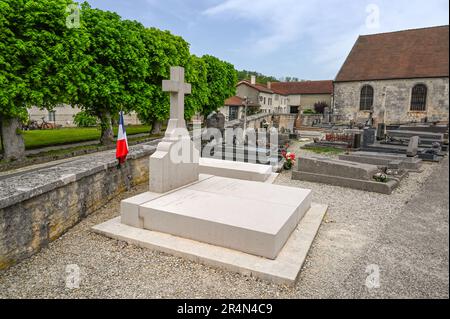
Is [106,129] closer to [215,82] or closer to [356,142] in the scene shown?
[356,142]

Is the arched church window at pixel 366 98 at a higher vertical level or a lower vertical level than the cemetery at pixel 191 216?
higher

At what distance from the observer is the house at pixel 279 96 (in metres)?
46.7

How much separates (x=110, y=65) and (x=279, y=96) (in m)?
42.1

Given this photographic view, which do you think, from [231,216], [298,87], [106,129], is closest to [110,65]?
[106,129]

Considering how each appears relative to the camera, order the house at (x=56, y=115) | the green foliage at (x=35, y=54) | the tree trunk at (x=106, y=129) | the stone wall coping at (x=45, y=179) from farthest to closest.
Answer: the house at (x=56, y=115), the tree trunk at (x=106, y=129), the green foliage at (x=35, y=54), the stone wall coping at (x=45, y=179)

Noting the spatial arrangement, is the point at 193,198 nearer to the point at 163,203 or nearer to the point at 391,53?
the point at 163,203

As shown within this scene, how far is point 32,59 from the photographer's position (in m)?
11.9

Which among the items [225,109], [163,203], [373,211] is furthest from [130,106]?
[225,109]

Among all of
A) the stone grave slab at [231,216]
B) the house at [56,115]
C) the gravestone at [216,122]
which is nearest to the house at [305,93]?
the house at [56,115]

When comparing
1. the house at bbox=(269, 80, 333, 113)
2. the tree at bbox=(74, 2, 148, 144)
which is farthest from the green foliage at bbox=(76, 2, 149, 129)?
the house at bbox=(269, 80, 333, 113)

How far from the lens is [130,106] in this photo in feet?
57.2

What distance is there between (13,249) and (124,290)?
1.87 metres

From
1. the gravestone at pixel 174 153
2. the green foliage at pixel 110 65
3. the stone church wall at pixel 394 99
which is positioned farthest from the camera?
the stone church wall at pixel 394 99

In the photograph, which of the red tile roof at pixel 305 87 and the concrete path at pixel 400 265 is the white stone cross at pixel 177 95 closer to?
the concrete path at pixel 400 265
